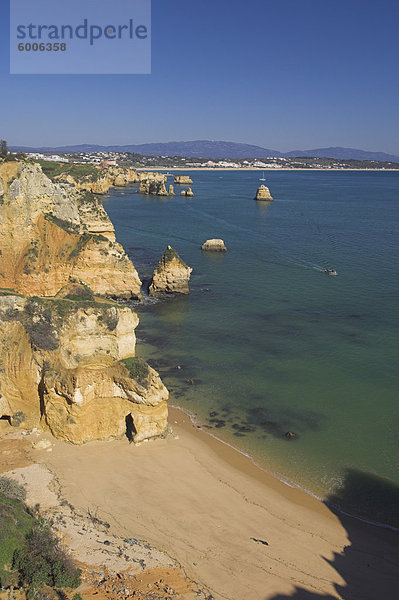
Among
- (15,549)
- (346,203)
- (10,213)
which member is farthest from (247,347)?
(346,203)

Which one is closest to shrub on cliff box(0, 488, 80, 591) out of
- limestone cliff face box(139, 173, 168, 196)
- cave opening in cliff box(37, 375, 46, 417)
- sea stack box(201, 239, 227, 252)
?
cave opening in cliff box(37, 375, 46, 417)

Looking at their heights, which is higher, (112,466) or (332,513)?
(112,466)

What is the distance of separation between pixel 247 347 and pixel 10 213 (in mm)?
18745

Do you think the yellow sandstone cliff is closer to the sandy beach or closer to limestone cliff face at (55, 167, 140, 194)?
the sandy beach

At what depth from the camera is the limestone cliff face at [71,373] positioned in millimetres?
21109

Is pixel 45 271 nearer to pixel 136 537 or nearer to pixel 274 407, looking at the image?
pixel 274 407

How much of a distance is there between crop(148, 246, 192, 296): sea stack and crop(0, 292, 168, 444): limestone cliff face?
2388cm

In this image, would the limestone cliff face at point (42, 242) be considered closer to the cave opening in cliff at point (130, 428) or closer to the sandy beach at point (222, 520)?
the cave opening in cliff at point (130, 428)

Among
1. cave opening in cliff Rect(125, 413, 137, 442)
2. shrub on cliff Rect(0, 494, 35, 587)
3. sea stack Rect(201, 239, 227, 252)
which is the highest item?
sea stack Rect(201, 239, 227, 252)

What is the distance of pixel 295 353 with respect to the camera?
34031 mm

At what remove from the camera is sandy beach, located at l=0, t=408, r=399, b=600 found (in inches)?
623

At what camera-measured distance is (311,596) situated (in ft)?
49.2

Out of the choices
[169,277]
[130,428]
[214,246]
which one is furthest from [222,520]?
[214,246]

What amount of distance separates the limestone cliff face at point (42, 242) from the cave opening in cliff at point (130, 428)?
12165 mm
